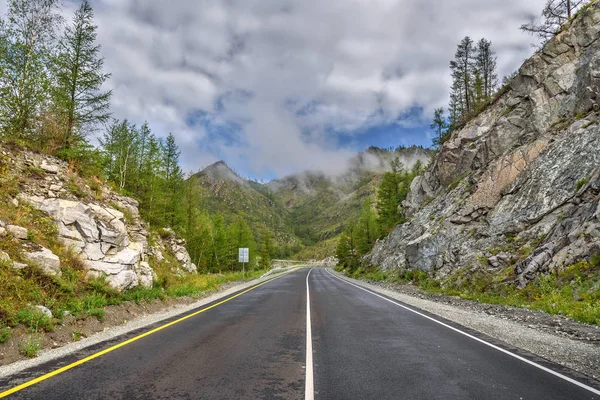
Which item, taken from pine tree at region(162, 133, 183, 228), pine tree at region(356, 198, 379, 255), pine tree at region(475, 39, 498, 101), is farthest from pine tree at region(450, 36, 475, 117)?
pine tree at region(162, 133, 183, 228)

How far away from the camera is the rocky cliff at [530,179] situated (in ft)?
51.8

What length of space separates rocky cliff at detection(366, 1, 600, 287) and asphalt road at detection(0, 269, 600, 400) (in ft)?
35.0

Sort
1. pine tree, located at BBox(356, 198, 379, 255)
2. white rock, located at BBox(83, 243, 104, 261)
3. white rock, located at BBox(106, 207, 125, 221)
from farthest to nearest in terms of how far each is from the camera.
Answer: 1. pine tree, located at BBox(356, 198, 379, 255)
2. white rock, located at BBox(106, 207, 125, 221)
3. white rock, located at BBox(83, 243, 104, 261)

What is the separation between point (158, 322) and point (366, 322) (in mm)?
7056

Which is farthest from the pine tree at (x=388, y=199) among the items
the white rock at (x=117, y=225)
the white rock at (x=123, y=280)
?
the white rock at (x=123, y=280)

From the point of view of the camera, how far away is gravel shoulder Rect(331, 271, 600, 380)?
6.84 metres

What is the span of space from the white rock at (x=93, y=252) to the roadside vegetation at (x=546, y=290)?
58.3 feet

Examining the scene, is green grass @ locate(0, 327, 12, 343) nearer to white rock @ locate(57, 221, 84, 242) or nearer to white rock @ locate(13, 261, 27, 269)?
white rock @ locate(13, 261, 27, 269)

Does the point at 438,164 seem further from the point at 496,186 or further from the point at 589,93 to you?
the point at 589,93

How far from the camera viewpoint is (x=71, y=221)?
12742 millimetres

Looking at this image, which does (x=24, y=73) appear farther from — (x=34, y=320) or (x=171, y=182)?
(x=171, y=182)

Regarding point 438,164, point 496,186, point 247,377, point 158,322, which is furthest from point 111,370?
point 438,164

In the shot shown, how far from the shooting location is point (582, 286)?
39.2 feet

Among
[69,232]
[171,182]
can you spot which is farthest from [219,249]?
[69,232]
